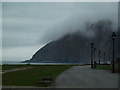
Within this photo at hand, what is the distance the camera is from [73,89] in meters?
17.2

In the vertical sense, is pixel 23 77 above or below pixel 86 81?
below

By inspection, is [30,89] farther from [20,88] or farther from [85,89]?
[85,89]

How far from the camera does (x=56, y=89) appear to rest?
56.3 feet

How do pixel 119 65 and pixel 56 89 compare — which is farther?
pixel 119 65

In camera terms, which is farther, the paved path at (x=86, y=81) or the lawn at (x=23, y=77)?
the lawn at (x=23, y=77)

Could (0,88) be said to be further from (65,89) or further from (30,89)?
(65,89)

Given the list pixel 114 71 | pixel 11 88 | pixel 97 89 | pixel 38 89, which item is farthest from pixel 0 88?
pixel 114 71

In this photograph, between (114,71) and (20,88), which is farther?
(114,71)

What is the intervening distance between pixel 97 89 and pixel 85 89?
0.62 m

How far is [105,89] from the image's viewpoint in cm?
1741

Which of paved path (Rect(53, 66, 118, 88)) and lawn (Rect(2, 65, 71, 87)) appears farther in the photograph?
lawn (Rect(2, 65, 71, 87))

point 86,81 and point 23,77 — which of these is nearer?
point 86,81

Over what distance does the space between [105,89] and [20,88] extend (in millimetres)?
4385

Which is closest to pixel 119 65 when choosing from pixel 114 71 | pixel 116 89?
pixel 114 71
